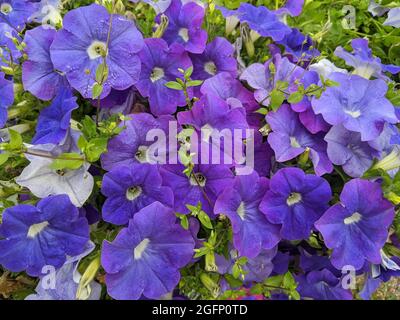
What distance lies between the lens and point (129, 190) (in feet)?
3.09

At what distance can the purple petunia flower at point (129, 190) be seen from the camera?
2.94ft

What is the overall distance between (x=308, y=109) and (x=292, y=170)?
14 cm

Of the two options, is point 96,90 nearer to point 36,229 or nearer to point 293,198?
point 36,229

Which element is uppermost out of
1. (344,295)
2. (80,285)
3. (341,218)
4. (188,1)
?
(188,1)

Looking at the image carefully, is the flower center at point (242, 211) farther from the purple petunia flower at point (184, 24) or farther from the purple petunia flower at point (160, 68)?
the purple petunia flower at point (184, 24)

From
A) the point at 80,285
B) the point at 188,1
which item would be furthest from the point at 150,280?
the point at 188,1

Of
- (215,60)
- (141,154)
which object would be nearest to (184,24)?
(215,60)

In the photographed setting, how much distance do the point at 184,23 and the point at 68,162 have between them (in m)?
0.41

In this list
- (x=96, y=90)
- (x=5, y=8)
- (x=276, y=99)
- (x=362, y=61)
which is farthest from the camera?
(x=5, y=8)

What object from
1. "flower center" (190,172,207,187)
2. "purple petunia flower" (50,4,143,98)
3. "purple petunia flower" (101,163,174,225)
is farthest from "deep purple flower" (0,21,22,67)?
"flower center" (190,172,207,187)

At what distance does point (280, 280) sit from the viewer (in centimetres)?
106

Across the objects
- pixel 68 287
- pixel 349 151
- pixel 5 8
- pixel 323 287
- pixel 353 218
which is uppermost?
pixel 5 8

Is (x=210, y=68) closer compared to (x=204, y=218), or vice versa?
(x=204, y=218)

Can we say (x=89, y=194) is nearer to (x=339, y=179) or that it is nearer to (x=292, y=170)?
(x=292, y=170)
